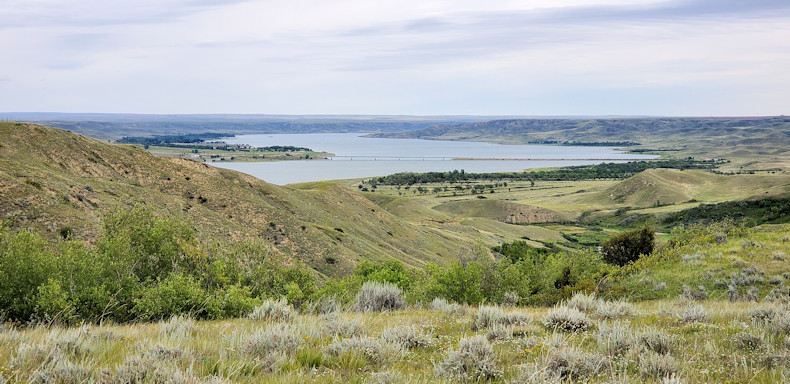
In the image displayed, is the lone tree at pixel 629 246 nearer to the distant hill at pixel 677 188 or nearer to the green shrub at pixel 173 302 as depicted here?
the green shrub at pixel 173 302

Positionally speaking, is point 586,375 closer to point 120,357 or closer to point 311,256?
point 120,357

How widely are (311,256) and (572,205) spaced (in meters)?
108

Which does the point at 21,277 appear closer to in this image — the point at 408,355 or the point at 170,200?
the point at 408,355

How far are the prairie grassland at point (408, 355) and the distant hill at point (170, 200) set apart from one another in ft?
84.4

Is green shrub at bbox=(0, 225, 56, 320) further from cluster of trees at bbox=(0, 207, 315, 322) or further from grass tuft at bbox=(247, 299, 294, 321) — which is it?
grass tuft at bbox=(247, 299, 294, 321)

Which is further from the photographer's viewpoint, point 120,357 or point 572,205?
point 572,205

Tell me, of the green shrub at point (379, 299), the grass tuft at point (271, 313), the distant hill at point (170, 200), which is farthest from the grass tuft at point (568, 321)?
the distant hill at point (170, 200)

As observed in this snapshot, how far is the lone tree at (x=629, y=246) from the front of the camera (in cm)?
3247


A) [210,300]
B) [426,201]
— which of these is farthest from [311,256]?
[426,201]

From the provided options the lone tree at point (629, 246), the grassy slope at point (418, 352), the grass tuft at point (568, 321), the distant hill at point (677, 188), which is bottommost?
the distant hill at point (677, 188)

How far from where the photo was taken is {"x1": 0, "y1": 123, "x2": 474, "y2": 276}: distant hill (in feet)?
93.1

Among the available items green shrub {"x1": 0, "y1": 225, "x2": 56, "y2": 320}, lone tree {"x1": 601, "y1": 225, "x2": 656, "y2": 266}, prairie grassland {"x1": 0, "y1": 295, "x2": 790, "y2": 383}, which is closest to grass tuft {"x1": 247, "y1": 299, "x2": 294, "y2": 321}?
prairie grassland {"x1": 0, "y1": 295, "x2": 790, "y2": 383}

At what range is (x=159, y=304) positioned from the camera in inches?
404

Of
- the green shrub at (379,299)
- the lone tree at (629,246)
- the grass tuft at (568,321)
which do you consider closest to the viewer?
the grass tuft at (568,321)
